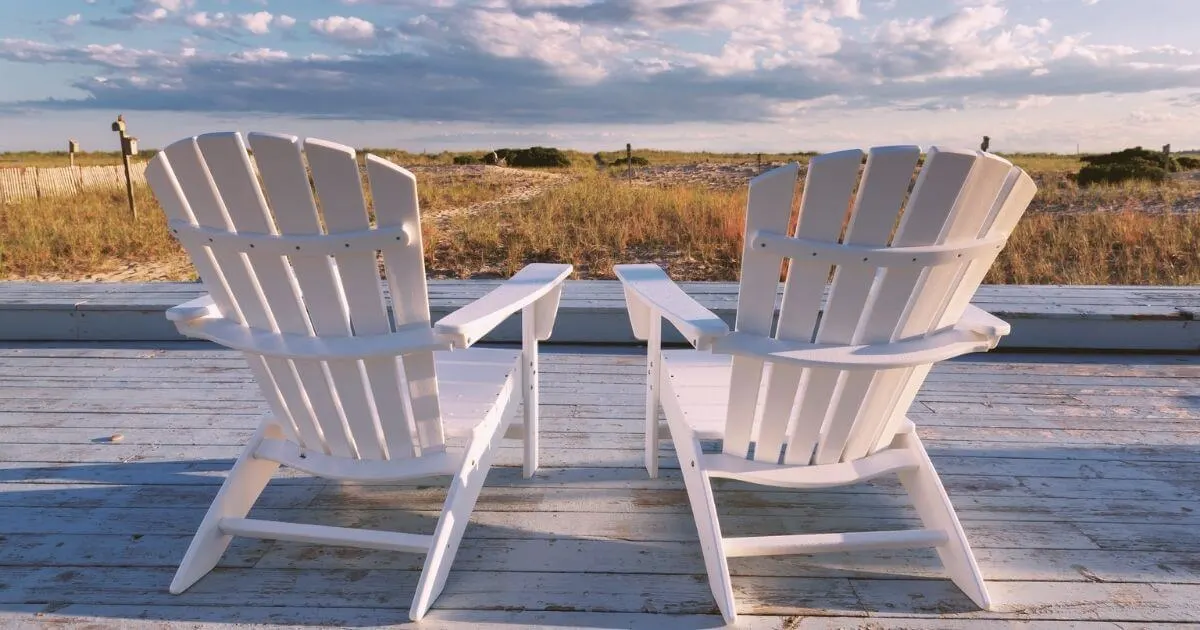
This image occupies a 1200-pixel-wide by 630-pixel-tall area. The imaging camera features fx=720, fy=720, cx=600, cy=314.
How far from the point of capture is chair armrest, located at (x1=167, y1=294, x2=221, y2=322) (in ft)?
5.13

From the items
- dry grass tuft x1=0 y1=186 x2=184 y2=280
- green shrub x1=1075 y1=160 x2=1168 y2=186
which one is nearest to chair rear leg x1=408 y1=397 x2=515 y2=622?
dry grass tuft x1=0 y1=186 x2=184 y2=280

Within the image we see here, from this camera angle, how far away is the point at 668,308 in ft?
Answer: 5.30

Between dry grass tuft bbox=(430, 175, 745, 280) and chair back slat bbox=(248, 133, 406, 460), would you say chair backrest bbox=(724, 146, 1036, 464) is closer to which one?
chair back slat bbox=(248, 133, 406, 460)

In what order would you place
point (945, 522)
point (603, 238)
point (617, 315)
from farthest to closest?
point (603, 238) → point (617, 315) → point (945, 522)

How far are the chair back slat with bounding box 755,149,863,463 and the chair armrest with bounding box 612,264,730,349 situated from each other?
0.49 ft

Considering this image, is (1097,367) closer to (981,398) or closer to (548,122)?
(981,398)

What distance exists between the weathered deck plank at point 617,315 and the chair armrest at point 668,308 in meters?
1.22

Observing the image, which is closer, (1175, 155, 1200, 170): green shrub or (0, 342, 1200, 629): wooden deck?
(0, 342, 1200, 629): wooden deck

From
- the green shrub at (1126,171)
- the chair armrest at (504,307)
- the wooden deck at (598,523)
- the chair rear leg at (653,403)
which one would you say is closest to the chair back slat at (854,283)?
the wooden deck at (598,523)

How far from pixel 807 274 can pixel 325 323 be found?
99 cm

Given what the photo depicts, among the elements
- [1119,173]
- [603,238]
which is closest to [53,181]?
[603,238]

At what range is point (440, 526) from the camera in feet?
5.22

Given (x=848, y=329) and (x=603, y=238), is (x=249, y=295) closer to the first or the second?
(x=848, y=329)

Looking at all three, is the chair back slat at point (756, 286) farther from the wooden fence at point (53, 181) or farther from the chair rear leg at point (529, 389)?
the wooden fence at point (53, 181)
